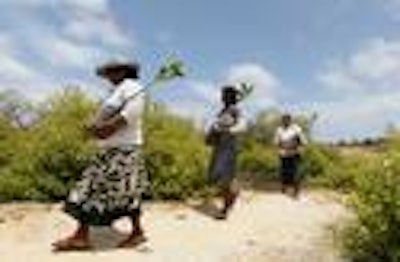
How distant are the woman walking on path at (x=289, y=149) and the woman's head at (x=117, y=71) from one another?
8.42 meters

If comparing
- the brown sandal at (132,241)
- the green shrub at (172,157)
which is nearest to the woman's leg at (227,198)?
the green shrub at (172,157)

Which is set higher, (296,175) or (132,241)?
(296,175)

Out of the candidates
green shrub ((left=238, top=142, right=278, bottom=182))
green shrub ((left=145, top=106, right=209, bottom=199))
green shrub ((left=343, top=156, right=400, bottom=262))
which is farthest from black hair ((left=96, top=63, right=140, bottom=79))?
green shrub ((left=238, top=142, right=278, bottom=182))

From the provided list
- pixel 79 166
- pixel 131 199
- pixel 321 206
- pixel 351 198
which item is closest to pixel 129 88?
pixel 131 199

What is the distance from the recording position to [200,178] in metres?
18.0

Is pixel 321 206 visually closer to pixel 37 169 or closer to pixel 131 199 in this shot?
pixel 37 169

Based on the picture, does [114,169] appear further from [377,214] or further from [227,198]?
[227,198]

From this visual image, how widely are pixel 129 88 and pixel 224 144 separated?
370 cm

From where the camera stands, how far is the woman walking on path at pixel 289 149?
20.4 m

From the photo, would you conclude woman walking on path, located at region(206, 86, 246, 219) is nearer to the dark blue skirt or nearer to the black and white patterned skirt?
the dark blue skirt

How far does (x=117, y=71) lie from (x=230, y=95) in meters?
3.36

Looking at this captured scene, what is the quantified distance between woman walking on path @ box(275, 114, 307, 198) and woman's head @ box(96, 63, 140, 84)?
8417mm

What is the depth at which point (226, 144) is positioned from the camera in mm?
15570

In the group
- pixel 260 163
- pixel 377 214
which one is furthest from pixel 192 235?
pixel 260 163
